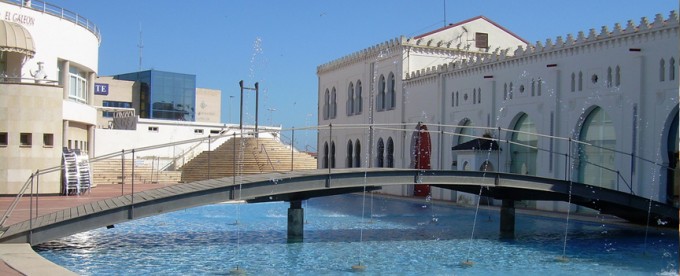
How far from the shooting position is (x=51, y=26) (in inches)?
1242

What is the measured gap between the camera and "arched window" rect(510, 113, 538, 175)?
2936 cm

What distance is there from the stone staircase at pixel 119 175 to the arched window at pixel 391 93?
12.8m

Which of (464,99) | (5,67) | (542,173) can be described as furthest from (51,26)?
(542,173)

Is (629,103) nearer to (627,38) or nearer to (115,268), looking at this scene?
(627,38)

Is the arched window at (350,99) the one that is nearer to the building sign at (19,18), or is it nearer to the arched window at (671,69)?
the building sign at (19,18)

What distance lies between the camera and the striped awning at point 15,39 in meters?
27.8

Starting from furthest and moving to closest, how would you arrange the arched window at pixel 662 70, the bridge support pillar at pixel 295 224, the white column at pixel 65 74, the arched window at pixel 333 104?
the arched window at pixel 333 104 → the white column at pixel 65 74 → the arched window at pixel 662 70 → the bridge support pillar at pixel 295 224

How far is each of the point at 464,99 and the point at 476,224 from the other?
10.9 meters

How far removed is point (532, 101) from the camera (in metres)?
28.8

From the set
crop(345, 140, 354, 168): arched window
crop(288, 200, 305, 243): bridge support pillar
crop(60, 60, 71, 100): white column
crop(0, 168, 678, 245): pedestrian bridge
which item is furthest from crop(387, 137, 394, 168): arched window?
crop(288, 200, 305, 243): bridge support pillar

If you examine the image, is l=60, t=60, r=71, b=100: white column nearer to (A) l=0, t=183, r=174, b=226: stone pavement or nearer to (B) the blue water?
(A) l=0, t=183, r=174, b=226: stone pavement

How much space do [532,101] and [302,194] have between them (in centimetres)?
1300

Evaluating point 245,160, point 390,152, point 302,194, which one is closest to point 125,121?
point 245,160

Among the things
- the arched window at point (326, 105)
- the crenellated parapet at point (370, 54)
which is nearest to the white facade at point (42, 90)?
the crenellated parapet at point (370, 54)
